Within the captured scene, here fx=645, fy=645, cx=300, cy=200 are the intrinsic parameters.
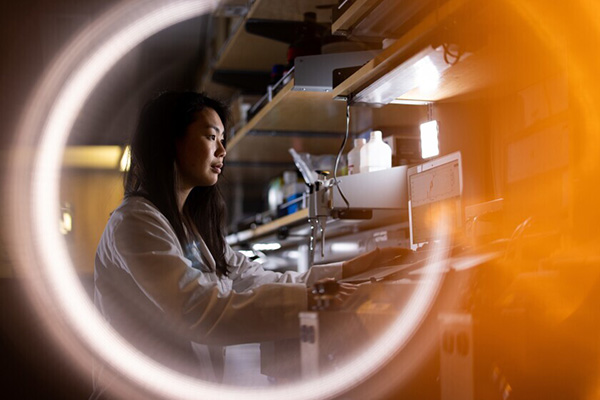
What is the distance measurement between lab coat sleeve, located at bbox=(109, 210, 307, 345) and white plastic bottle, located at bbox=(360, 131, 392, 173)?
2.58 ft

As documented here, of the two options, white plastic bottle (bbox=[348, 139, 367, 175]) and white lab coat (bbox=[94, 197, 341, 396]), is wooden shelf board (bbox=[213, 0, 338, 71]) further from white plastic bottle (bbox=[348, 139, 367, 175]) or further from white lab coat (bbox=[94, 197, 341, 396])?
white lab coat (bbox=[94, 197, 341, 396])

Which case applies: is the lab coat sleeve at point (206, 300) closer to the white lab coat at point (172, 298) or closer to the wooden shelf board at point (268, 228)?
the white lab coat at point (172, 298)

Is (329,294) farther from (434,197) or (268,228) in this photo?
(268,228)

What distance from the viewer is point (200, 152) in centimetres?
177

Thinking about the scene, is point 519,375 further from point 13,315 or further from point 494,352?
Answer: point 13,315

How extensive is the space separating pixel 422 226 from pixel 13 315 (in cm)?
128

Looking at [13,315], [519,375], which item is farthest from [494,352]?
[13,315]

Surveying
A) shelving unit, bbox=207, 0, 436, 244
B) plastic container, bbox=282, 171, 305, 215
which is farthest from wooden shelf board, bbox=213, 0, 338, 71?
plastic container, bbox=282, 171, 305, 215

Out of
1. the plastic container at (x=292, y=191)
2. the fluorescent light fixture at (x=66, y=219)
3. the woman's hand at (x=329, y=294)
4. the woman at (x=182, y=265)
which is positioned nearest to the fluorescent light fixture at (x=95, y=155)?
the fluorescent light fixture at (x=66, y=219)

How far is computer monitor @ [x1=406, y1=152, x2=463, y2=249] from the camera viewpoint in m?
1.58

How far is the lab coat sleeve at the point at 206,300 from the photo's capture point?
4.24 ft

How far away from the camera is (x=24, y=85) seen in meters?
4.11

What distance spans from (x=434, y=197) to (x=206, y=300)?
0.68 meters

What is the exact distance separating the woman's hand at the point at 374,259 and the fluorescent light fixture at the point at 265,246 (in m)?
2.02
